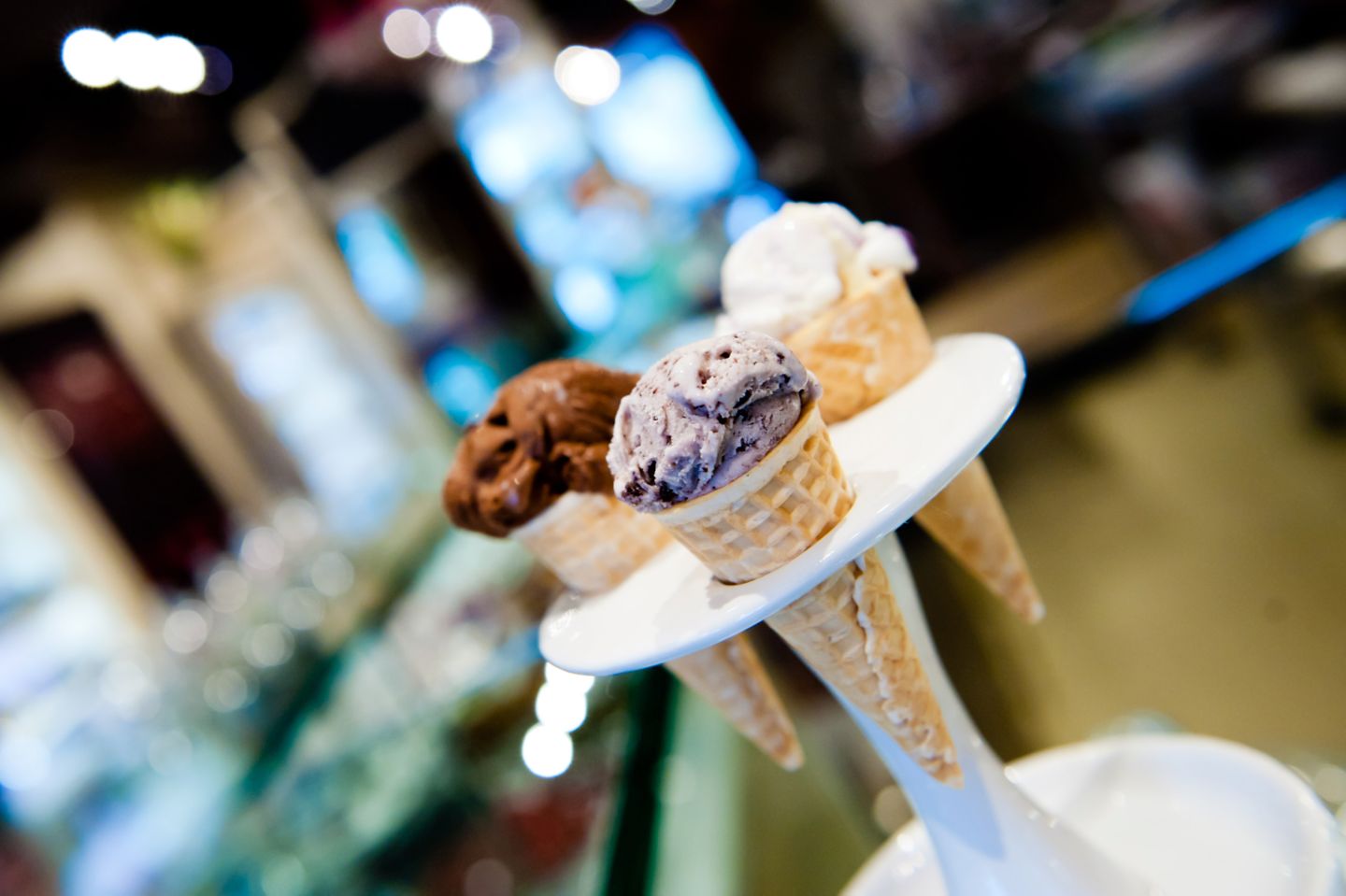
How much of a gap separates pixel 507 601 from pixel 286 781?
2.45ft

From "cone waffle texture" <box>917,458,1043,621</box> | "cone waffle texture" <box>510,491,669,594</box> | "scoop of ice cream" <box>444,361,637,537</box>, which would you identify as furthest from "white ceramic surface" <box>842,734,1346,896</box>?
"scoop of ice cream" <box>444,361,637,537</box>

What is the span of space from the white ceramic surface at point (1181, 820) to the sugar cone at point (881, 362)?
34 centimetres

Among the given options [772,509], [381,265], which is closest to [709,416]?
[772,509]

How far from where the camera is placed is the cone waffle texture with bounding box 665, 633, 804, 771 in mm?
995

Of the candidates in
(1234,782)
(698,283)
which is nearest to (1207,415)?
(1234,782)

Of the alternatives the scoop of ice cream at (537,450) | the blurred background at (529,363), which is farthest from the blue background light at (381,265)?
the scoop of ice cream at (537,450)

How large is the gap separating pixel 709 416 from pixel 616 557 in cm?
32

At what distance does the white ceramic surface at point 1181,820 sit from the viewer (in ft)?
2.89

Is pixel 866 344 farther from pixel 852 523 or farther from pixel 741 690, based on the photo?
pixel 741 690

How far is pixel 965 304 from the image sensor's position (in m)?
6.71

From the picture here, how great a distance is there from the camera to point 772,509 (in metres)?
0.73

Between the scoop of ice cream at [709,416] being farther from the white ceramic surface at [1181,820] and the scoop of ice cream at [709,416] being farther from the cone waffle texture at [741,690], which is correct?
the white ceramic surface at [1181,820]

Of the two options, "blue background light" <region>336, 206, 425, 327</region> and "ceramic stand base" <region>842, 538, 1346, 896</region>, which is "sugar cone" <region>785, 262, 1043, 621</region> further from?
"blue background light" <region>336, 206, 425, 327</region>

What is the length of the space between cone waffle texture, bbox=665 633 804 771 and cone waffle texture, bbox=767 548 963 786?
179mm
